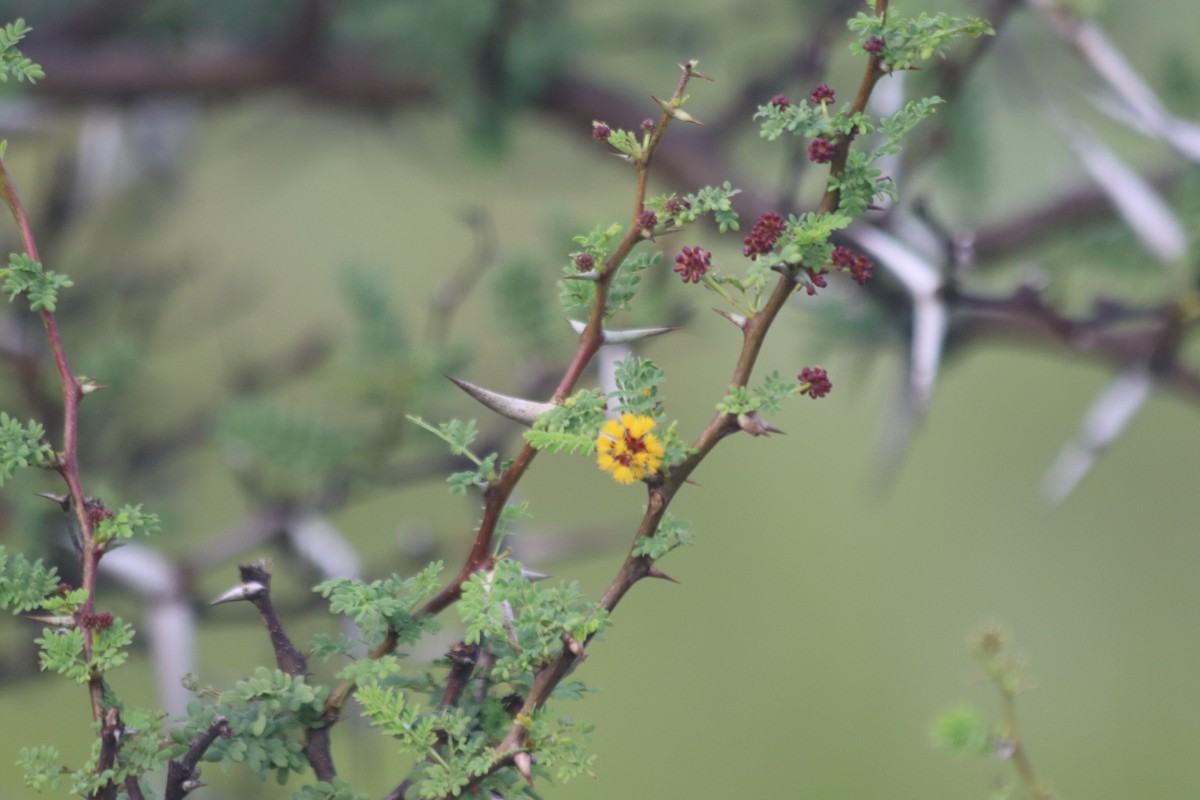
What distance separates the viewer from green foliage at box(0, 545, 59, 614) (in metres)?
0.32

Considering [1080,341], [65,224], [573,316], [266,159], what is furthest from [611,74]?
[573,316]

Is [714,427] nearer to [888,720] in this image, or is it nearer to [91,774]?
[91,774]

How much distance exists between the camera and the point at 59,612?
0.34m

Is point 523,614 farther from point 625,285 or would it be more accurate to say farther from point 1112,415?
point 1112,415

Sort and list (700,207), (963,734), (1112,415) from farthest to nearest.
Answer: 1. (1112,415)
2. (963,734)
3. (700,207)

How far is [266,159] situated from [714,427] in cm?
146

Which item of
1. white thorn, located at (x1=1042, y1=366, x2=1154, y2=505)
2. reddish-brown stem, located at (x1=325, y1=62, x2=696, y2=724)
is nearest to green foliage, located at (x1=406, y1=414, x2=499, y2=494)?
reddish-brown stem, located at (x1=325, y1=62, x2=696, y2=724)

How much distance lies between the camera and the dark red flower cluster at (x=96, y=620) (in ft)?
1.07

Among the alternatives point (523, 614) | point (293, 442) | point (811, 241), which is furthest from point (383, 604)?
point (293, 442)

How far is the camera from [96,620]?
327 mm

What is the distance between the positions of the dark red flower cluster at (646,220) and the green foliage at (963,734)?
22 cm

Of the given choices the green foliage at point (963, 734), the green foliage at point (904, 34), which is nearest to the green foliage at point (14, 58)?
the green foliage at point (904, 34)

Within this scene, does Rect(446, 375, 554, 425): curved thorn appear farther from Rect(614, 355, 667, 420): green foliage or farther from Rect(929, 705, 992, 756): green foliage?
Rect(929, 705, 992, 756): green foliage

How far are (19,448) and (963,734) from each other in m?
0.31
